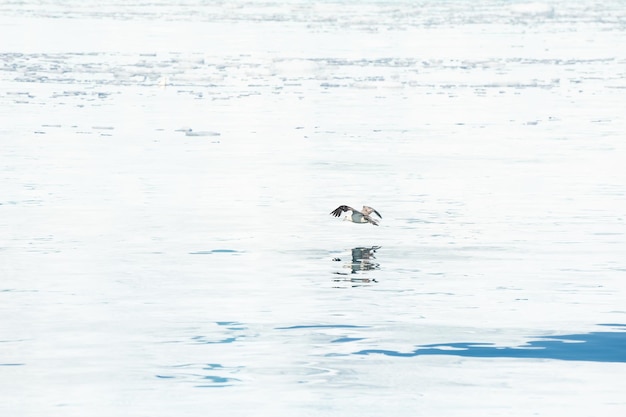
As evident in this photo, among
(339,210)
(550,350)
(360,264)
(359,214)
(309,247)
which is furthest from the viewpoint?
(339,210)

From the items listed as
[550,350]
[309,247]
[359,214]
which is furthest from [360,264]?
[550,350]

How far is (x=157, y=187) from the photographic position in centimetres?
1466

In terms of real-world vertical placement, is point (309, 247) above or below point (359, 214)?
below

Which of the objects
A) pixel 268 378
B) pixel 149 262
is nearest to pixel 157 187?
pixel 149 262

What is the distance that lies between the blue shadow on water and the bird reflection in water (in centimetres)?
197

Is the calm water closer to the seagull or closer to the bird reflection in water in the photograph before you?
the bird reflection in water

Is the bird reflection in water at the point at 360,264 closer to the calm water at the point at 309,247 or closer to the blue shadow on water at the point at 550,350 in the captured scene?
the calm water at the point at 309,247

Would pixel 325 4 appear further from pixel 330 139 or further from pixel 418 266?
pixel 418 266

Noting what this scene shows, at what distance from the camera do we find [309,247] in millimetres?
11430

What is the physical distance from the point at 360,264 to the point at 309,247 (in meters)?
0.81

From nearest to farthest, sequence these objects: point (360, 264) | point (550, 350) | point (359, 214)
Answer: point (550, 350)
point (360, 264)
point (359, 214)

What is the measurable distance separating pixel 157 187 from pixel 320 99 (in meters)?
10.6

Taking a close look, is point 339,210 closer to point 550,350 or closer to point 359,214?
point 359,214

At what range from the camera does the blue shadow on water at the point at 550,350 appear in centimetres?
780
